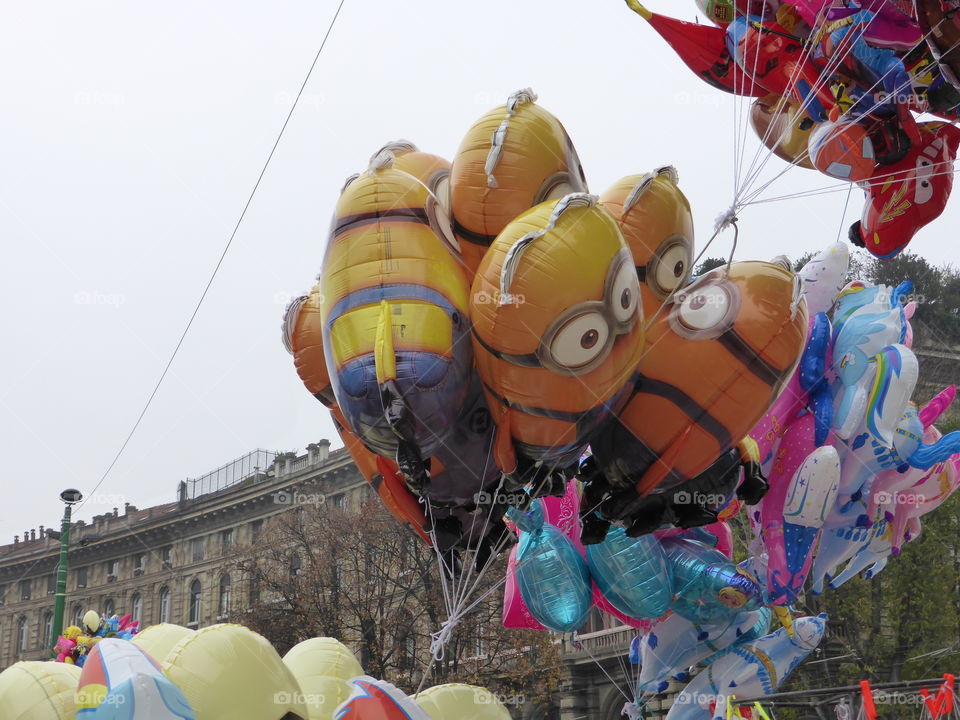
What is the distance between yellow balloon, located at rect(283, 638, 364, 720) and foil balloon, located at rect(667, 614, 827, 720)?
330cm

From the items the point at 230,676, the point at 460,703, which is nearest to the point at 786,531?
the point at 460,703

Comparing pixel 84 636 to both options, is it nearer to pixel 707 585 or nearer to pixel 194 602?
pixel 707 585

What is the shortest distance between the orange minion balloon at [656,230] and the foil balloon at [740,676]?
208 inches

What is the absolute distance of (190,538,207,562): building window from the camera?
165 ft

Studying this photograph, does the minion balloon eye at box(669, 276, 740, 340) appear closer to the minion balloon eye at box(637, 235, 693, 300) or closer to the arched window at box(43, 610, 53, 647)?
the minion balloon eye at box(637, 235, 693, 300)

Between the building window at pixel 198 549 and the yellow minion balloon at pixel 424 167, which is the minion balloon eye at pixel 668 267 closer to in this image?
the yellow minion balloon at pixel 424 167

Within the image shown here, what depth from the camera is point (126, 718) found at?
19.9ft

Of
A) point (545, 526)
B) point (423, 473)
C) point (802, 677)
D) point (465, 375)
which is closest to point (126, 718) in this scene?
point (423, 473)

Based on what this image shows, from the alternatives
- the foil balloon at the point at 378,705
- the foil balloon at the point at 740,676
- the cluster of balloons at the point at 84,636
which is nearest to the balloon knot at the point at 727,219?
the foil balloon at the point at 378,705

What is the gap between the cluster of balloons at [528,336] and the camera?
519cm

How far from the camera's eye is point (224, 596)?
46.4m

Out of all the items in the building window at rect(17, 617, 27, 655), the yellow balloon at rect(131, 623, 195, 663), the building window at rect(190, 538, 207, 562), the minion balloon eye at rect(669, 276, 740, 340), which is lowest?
the yellow balloon at rect(131, 623, 195, 663)

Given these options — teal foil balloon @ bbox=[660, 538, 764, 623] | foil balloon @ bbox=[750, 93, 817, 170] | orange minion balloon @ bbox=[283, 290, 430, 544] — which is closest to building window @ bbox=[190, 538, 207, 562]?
teal foil balloon @ bbox=[660, 538, 764, 623]

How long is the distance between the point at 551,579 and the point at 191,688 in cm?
336
